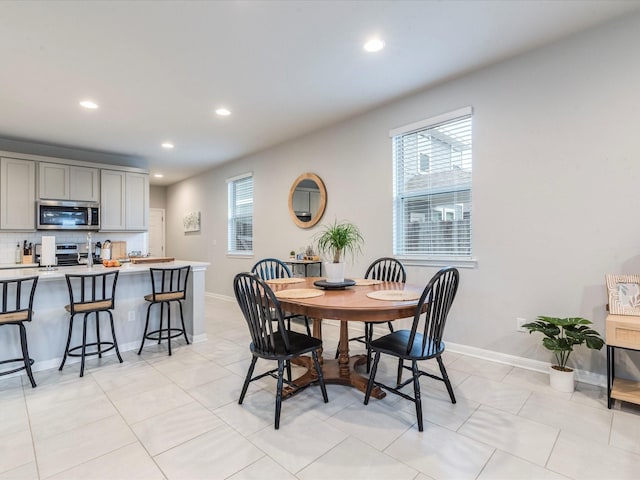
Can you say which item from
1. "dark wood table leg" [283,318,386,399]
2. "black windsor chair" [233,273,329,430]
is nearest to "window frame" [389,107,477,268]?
"dark wood table leg" [283,318,386,399]

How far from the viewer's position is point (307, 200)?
4.81 metres

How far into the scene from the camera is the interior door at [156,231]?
8.26 metres

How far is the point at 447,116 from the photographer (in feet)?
10.8

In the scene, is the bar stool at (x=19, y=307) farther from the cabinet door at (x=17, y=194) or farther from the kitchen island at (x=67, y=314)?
the cabinet door at (x=17, y=194)

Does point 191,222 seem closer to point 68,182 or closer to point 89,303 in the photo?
point 68,182

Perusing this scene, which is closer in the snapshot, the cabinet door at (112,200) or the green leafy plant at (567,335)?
the green leafy plant at (567,335)

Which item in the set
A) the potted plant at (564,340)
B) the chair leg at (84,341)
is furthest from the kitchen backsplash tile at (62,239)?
the potted plant at (564,340)

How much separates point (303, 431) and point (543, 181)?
2.67 m

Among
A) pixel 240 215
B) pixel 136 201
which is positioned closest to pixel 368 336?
pixel 240 215

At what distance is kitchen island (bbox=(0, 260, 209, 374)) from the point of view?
292 cm

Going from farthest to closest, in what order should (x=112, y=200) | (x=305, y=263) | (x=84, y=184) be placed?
1. (x=112, y=200)
2. (x=84, y=184)
3. (x=305, y=263)

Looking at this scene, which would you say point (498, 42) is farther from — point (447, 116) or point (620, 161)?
point (620, 161)

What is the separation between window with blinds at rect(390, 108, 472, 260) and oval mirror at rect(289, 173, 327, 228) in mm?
1200

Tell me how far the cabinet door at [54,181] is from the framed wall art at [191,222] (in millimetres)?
2439
